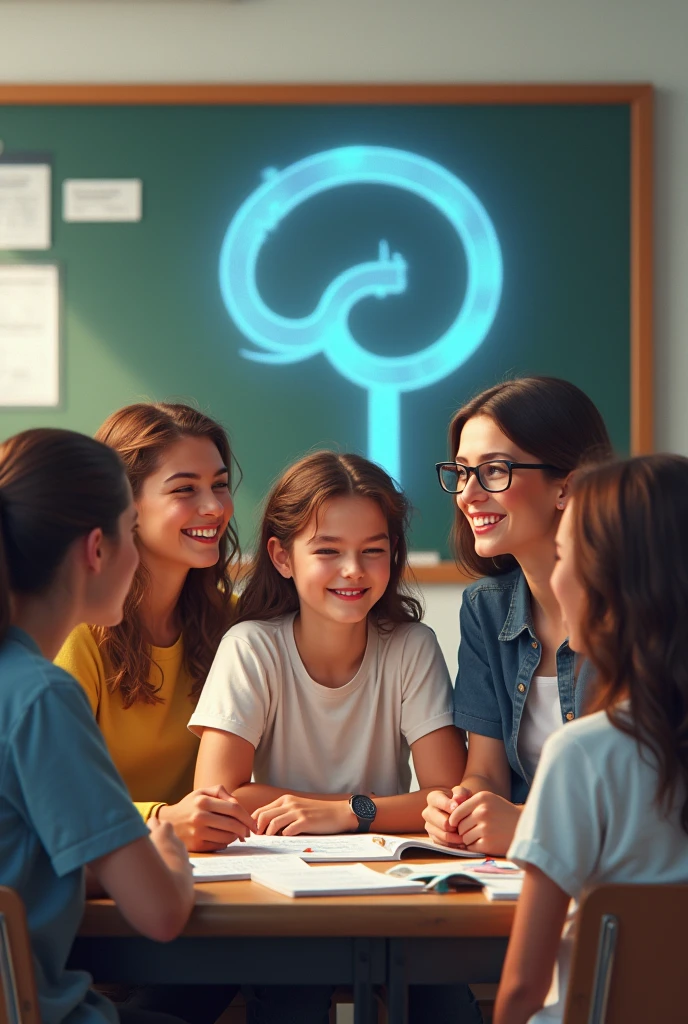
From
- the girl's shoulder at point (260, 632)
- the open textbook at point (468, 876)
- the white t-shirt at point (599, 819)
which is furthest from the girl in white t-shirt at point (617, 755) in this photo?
the girl's shoulder at point (260, 632)

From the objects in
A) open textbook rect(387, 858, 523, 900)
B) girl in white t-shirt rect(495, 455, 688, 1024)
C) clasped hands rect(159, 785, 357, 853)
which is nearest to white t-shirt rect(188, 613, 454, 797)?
clasped hands rect(159, 785, 357, 853)

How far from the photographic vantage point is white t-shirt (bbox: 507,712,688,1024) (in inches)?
44.2

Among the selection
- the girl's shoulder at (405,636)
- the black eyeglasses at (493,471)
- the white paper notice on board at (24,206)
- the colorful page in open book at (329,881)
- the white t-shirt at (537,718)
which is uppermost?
the white paper notice on board at (24,206)

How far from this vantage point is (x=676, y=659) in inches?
45.2

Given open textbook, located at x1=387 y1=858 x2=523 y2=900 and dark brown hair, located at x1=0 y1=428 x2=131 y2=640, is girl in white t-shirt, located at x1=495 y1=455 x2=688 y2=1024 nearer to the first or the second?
open textbook, located at x1=387 y1=858 x2=523 y2=900

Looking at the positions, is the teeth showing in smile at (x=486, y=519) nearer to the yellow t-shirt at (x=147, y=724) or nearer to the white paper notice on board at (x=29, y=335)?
the yellow t-shirt at (x=147, y=724)

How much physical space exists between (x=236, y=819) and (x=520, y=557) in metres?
0.71

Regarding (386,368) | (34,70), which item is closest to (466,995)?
(386,368)

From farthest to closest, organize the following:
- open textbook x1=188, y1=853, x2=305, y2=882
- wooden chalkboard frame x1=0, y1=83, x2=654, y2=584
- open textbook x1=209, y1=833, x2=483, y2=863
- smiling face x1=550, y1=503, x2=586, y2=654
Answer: wooden chalkboard frame x1=0, y1=83, x2=654, y2=584 < open textbook x1=209, y1=833, x2=483, y2=863 < open textbook x1=188, y1=853, x2=305, y2=882 < smiling face x1=550, y1=503, x2=586, y2=654

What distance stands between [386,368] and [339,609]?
147 cm

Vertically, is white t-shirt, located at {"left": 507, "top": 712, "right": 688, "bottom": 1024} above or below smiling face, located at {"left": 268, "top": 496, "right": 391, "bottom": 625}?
below

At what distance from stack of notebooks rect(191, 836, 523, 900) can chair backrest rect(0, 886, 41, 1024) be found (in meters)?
0.27

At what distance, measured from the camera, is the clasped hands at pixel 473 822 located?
1.50 meters

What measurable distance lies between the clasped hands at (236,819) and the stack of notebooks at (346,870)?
31 mm
